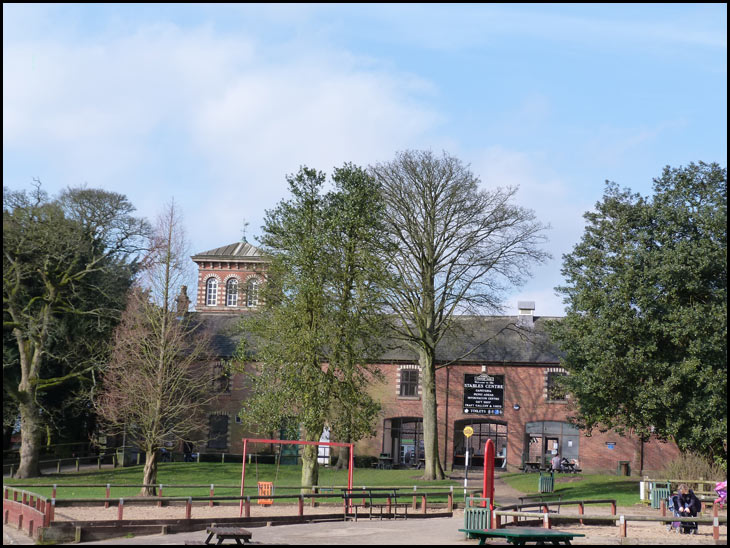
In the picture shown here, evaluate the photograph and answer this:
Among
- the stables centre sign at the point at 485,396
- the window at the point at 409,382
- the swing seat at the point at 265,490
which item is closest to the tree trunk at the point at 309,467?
the swing seat at the point at 265,490

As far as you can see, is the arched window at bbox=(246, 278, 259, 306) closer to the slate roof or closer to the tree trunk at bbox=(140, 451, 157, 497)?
the tree trunk at bbox=(140, 451, 157, 497)

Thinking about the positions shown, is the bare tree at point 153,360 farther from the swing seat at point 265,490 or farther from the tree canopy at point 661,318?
the tree canopy at point 661,318

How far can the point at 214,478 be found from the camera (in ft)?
124

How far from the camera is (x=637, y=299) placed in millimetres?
31844

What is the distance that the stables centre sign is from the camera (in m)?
46.1

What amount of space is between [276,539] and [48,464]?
2932 centimetres

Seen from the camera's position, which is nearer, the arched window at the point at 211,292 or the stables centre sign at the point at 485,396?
the stables centre sign at the point at 485,396

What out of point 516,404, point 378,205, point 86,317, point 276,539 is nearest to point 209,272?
point 86,317

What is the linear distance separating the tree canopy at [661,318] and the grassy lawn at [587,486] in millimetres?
2769

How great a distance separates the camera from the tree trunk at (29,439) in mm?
37344

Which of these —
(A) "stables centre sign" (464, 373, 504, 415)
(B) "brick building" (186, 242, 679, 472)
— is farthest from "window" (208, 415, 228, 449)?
(A) "stables centre sign" (464, 373, 504, 415)

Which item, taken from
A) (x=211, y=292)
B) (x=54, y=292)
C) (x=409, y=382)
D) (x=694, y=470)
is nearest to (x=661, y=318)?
(x=694, y=470)

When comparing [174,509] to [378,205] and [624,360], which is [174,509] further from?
[624,360]

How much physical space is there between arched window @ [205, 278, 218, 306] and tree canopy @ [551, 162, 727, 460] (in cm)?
3195
